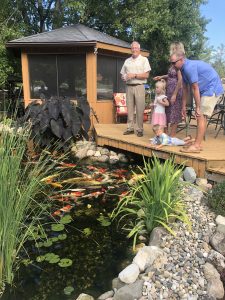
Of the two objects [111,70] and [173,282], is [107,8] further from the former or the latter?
[173,282]

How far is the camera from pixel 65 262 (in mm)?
2688

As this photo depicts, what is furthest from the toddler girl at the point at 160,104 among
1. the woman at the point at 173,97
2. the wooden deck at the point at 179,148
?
the wooden deck at the point at 179,148

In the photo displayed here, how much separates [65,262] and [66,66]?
5513 millimetres

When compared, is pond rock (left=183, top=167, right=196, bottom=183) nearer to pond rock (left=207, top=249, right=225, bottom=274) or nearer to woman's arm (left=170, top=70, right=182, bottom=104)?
woman's arm (left=170, top=70, right=182, bottom=104)

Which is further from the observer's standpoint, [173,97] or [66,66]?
[66,66]

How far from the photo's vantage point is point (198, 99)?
3783 mm

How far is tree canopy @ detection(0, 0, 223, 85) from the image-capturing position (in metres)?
12.9

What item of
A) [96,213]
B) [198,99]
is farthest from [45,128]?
[198,99]

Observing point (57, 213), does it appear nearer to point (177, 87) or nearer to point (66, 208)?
point (66, 208)

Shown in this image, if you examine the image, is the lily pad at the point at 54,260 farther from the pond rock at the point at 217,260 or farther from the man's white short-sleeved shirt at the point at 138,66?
the man's white short-sleeved shirt at the point at 138,66

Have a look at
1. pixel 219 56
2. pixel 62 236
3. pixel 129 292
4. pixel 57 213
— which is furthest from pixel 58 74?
pixel 219 56

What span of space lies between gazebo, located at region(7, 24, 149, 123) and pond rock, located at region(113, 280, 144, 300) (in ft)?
18.5

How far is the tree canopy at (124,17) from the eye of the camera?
1288 cm

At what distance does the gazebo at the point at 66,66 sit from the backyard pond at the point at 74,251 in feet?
12.3
